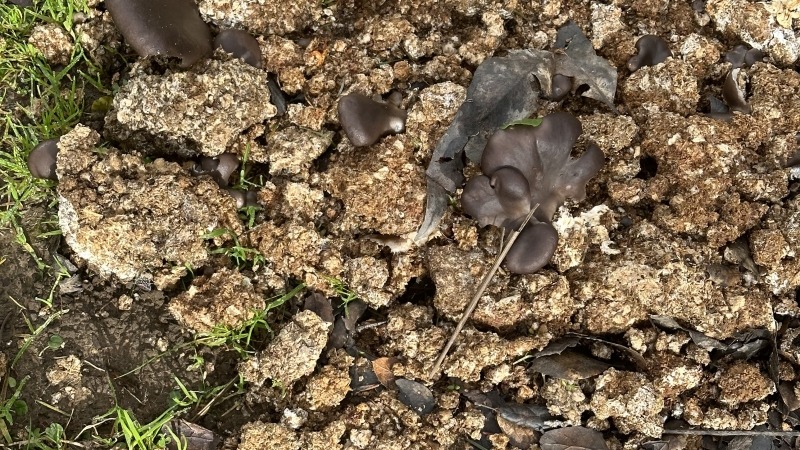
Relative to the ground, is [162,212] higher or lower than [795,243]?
higher

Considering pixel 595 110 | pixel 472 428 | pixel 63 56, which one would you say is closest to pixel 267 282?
pixel 472 428

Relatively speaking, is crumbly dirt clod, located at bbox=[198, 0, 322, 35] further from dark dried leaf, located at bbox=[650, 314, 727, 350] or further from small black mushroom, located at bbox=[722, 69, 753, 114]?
dark dried leaf, located at bbox=[650, 314, 727, 350]

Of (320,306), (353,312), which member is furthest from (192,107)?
(353,312)

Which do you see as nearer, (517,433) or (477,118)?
(517,433)

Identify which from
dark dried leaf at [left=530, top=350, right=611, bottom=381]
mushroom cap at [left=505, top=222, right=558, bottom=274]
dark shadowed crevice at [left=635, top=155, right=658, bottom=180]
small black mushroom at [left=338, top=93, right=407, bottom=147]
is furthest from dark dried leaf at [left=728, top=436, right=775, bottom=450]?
small black mushroom at [left=338, top=93, right=407, bottom=147]

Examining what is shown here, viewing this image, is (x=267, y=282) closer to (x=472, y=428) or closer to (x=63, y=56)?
(x=472, y=428)

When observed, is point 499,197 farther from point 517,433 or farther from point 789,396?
point 789,396
